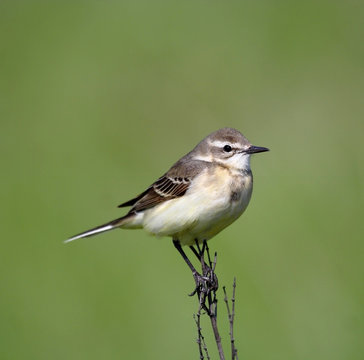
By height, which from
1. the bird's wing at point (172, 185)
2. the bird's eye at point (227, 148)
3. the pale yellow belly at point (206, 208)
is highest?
the bird's eye at point (227, 148)

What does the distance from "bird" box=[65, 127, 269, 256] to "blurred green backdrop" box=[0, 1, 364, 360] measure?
2.53 meters

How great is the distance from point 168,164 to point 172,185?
19.5 ft

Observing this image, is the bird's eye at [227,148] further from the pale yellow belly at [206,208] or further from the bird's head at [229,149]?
the pale yellow belly at [206,208]

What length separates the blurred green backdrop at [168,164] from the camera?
9.81 metres

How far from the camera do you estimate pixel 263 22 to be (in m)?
16.3

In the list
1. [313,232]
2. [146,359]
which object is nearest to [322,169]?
[313,232]

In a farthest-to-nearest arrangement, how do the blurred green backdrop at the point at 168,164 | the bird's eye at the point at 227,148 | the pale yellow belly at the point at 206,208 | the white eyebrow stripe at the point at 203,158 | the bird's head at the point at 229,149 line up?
the blurred green backdrop at the point at 168,164 → the white eyebrow stripe at the point at 203,158 → the bird's eye at the point at 227,148 → the bird's head at the point at 229,149 → the pale yellow belly at the point at 206,208

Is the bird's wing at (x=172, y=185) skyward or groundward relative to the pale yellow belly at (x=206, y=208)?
skyward

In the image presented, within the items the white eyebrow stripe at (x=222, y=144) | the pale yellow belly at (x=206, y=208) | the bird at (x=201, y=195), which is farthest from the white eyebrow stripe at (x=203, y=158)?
the pale yellow belly at (x=206, y=208)

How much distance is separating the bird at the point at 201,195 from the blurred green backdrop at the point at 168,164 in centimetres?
253

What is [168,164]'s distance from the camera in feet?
43.8

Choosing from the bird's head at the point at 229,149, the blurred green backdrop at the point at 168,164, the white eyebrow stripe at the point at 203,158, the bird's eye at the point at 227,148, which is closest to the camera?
the bird's head at the point at 229,149

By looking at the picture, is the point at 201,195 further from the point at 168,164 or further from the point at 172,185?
the point at 168,164

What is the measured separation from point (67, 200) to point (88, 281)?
2.38 meters
